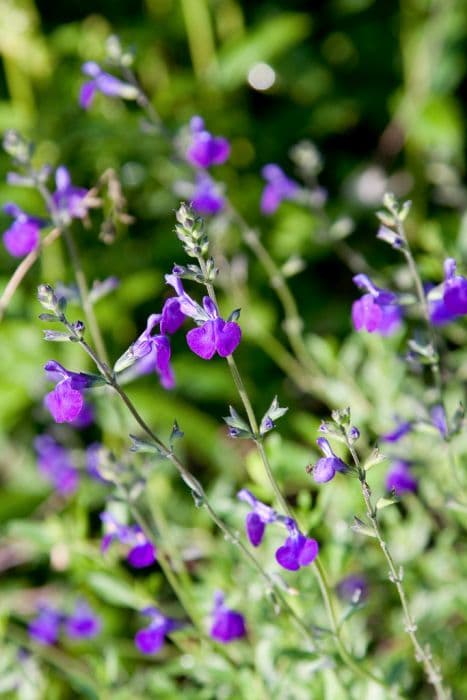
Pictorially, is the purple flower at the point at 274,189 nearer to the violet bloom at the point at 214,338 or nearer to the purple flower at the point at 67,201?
the purple flower at the point at 67,201

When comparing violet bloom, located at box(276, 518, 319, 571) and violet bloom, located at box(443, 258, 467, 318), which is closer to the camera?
violet bloom, located at box(276, 518, 319, 571)

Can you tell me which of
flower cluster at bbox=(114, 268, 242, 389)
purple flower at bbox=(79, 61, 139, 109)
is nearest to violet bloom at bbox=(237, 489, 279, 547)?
flower cluster at bbox=(114, 268, 242, 389)

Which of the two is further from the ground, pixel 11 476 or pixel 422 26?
pixel 422 26

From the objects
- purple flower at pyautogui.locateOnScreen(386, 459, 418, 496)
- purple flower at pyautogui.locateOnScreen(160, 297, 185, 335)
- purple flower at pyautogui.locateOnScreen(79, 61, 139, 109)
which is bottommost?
purple flower at pyautogui.locateOnScreen(386, 459, 418, 496)

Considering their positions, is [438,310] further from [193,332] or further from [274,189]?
[274,189]

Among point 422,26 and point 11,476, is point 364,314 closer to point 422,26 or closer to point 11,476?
point 11,476

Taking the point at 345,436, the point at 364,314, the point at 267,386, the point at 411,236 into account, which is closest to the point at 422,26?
the point at 411,236

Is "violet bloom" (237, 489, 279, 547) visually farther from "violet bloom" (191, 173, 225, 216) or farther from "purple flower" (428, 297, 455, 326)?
"violet bloom" (191, 173, 225, 216)
